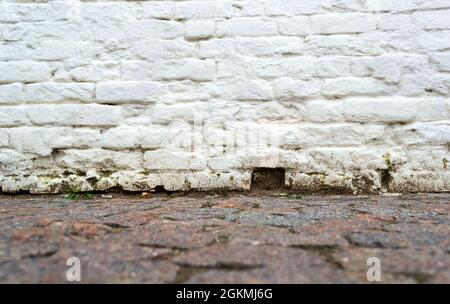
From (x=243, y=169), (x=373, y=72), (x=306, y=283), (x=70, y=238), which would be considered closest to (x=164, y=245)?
(x=70, y=238)

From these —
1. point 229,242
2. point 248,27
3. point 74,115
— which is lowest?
point 229,242

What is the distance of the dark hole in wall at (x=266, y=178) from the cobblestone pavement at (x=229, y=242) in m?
0.35

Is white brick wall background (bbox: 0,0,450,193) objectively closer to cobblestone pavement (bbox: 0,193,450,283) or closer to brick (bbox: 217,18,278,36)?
brick (bbox: 217,18,278,36)

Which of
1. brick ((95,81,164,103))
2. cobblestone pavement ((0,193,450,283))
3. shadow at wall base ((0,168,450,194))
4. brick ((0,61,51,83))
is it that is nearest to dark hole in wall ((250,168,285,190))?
shadow at wall base ((0,168,450,194))

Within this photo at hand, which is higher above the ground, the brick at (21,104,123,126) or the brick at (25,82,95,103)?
the brick at (25,82,95,103)

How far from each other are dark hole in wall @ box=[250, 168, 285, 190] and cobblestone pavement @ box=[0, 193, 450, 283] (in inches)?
13.7

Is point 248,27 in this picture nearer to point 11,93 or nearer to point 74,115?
point 74,115

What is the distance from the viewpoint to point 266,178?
235 cm

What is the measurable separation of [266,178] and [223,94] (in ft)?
2.08

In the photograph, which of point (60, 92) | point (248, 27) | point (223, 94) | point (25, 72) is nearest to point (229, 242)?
point (223, 94)

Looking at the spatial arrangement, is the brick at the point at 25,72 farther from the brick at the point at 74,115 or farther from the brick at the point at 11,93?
the brick at the point at 74,115

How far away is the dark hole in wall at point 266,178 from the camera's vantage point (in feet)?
7.68

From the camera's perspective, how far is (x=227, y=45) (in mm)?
2330

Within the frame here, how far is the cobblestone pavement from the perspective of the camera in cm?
95
